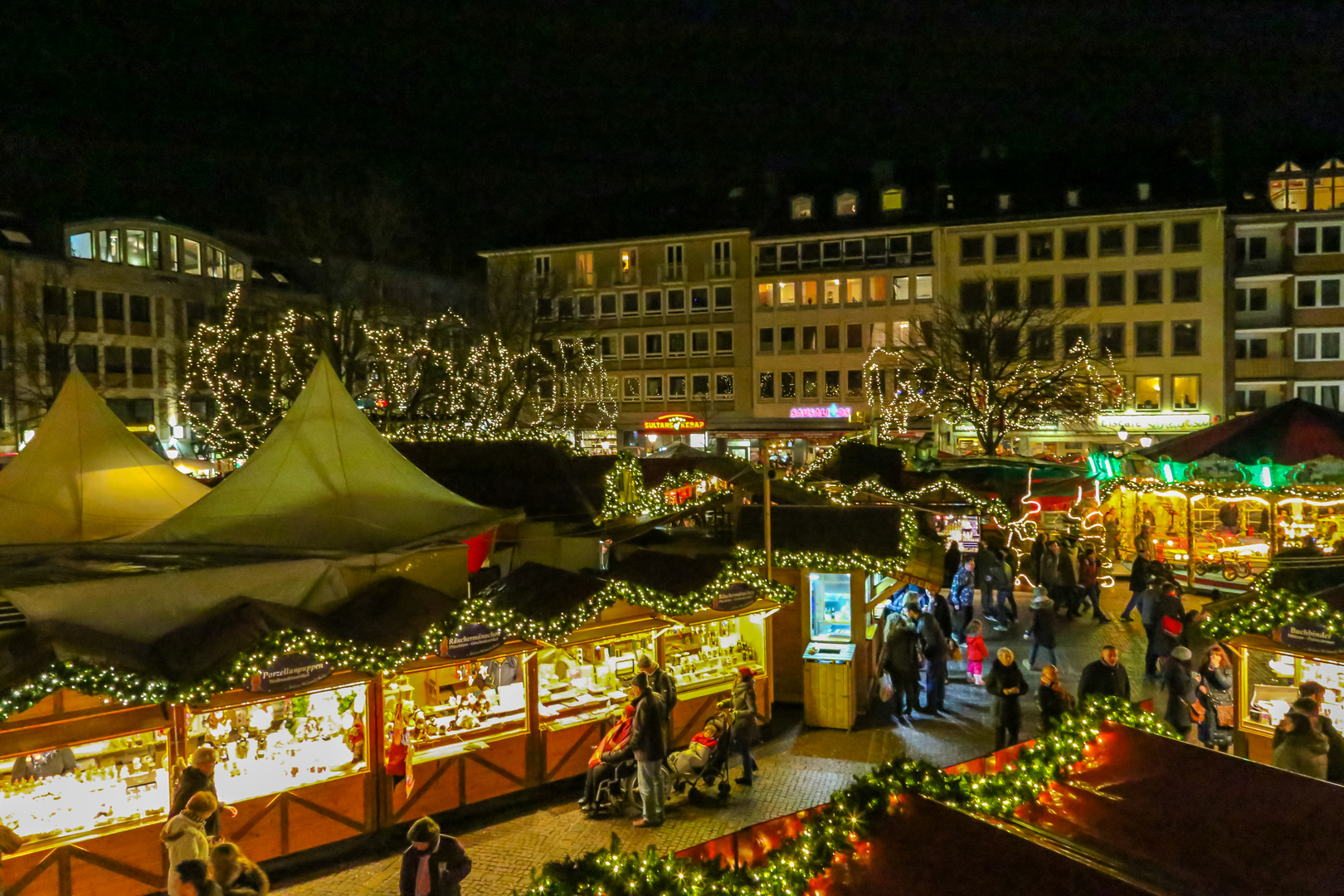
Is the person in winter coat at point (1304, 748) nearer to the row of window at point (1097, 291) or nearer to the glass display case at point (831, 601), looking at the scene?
the glass display case at point (831, 601)

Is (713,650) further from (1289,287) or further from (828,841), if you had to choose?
(1289,287)

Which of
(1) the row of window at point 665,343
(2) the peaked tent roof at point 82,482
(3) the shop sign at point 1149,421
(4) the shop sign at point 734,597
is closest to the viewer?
(4) the shop sign at point 734,597

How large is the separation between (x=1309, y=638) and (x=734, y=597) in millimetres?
5474

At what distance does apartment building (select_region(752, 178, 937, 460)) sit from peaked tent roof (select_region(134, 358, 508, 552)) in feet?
108

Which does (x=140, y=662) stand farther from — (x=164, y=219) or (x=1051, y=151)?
(x=1051, y=151)

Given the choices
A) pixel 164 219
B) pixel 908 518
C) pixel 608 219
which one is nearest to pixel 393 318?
pixel 164 219

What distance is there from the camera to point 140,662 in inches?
297

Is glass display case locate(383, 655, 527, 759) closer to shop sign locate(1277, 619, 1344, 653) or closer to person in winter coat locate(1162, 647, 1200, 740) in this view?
person in winter coat locate(1162, 647, 1200, 740)

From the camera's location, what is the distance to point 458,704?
9.62 meters

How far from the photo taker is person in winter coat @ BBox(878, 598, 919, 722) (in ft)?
38.8

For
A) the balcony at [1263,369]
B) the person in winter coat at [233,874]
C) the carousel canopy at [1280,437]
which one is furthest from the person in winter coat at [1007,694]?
the balcony at [1263,369]

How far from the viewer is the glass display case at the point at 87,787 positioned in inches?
293

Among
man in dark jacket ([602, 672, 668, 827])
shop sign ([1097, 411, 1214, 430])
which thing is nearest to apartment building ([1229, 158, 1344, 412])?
shop sign ([1097, 411, 1214, 430])

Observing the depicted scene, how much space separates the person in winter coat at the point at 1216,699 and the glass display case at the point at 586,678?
5.74 m
